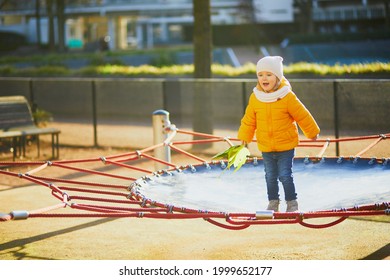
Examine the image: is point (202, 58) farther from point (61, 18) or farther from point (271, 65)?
point (61, 18)

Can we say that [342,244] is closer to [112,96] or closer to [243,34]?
[112,96]

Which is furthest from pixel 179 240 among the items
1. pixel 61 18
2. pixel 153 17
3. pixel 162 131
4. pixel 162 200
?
pixel 153 17

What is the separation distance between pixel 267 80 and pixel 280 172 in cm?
88

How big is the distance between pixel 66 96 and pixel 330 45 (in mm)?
17719

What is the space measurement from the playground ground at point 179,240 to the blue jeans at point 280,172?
629mm

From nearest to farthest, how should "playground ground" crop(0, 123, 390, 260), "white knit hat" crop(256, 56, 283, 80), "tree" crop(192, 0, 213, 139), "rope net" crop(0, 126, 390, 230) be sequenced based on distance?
"rope net" crop(0, 126, 390, 230)
"white knit hat" crop(256, 56, 283, 80)
"playground ground" crop(0, 123, 390, 260)
"tree" crop(192, 0, 213, 139)

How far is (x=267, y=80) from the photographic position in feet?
25.5

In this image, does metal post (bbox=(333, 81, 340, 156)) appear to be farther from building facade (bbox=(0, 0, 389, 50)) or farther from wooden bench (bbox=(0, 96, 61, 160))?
building facade (bbox=(0, 0, 389, 50))

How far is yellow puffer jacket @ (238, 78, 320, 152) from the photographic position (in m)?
7.85

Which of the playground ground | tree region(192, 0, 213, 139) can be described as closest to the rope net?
the playground ground

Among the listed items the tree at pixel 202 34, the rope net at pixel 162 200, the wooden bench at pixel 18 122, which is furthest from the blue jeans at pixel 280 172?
the tree at pixel 202 34

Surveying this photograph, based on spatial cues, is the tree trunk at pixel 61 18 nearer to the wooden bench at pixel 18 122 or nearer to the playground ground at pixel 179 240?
the wooden bench at pixel 18 122

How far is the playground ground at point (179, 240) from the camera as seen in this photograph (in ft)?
27.5
